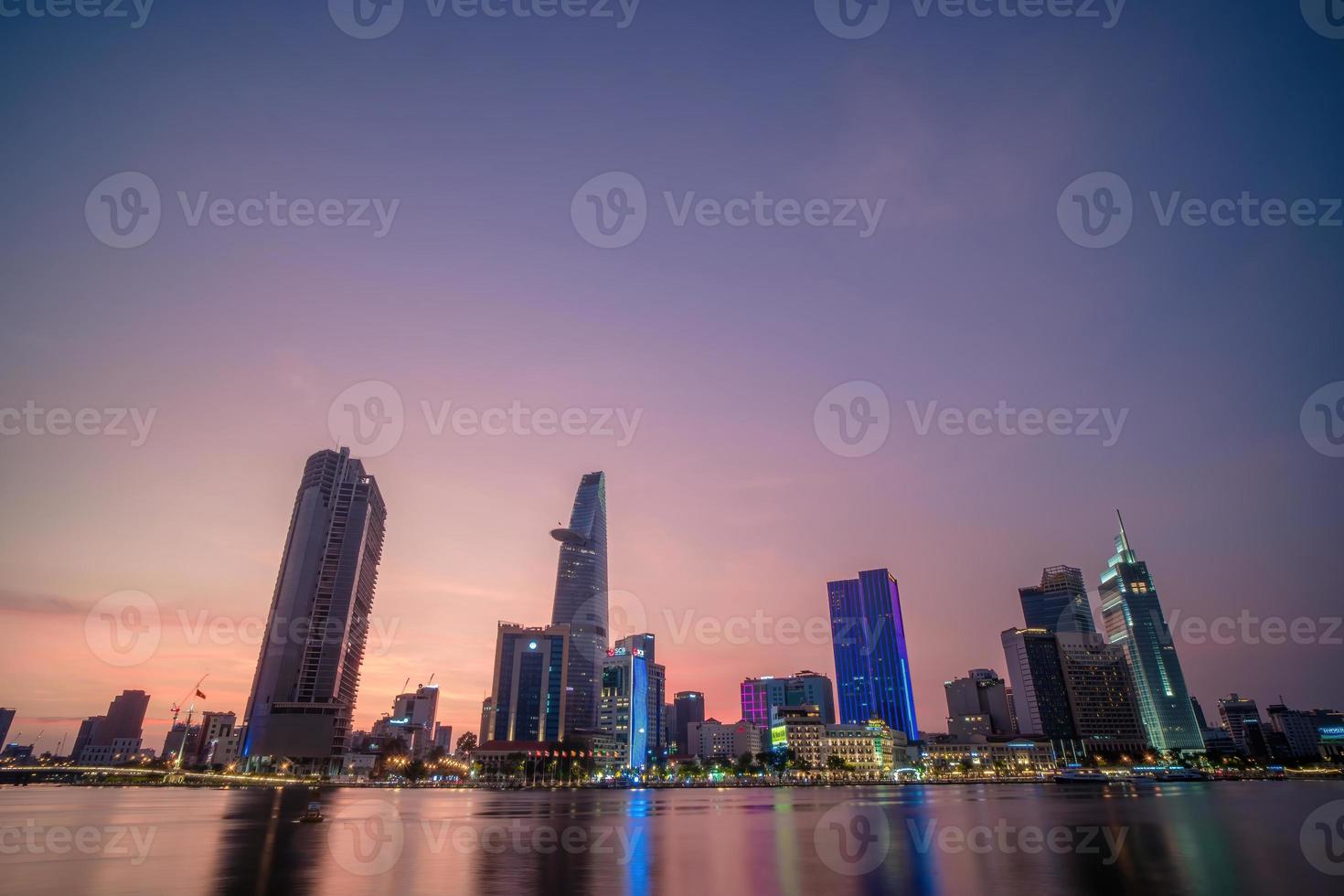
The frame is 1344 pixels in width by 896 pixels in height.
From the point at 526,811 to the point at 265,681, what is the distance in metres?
152

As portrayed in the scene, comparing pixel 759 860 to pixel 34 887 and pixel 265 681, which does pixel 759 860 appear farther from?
pixel 265 681

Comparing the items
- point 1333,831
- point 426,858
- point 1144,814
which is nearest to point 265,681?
point 426,858

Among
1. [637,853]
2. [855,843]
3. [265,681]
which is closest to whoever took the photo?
[637,853]

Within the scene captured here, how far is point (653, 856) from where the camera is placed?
140 feet

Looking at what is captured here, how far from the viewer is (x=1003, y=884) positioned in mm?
32469

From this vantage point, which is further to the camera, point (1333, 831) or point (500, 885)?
point (1333, 831)

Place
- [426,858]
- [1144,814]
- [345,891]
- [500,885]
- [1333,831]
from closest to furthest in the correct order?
[345,891], [500,885], [426,858], [1333,831], [1144,814]

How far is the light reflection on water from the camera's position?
106 ft

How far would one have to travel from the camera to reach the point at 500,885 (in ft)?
107

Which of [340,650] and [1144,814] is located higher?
[340,650]

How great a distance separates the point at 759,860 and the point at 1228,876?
25412 mm

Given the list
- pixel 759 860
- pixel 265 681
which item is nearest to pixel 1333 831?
pixel 759 860

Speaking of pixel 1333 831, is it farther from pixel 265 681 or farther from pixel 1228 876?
pixel 265 681

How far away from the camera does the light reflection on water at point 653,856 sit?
3222cm
